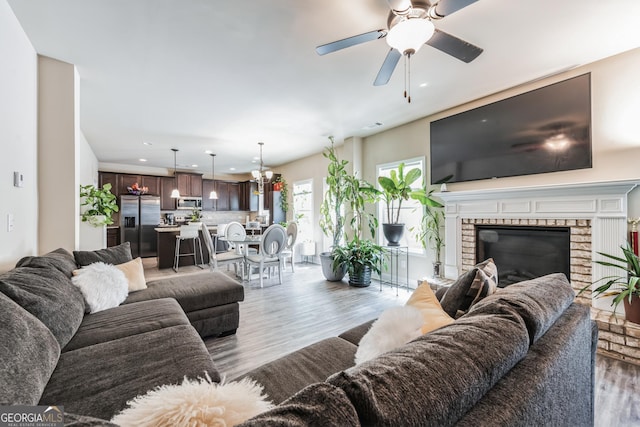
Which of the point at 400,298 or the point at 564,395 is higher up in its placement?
the point at 564,395

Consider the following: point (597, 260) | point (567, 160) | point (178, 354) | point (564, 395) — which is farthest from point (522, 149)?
point (178, 354)

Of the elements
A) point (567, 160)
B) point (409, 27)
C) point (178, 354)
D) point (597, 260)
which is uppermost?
point (409, 27)

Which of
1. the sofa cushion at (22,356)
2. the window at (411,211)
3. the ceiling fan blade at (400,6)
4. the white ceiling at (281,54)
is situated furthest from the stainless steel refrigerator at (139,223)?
the ceiling fan blade at (400,6)

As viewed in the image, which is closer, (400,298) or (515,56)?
(515,56)

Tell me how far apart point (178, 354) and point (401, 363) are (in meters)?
1.24

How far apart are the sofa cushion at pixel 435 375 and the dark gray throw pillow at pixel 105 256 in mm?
2748

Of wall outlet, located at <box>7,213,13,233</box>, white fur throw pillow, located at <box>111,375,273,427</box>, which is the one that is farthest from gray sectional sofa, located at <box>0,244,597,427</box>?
wall outlet, located at <box>7,213,13,233</box>

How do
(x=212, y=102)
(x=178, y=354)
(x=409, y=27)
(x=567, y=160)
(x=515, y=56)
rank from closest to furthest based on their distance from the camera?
(x=178, y=354), (x=409, y=27), (x=515, y=56), (x=567, y=160), (x=212, y=102)

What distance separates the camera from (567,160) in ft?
8.92

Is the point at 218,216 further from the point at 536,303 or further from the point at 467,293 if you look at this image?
the point at 536,303

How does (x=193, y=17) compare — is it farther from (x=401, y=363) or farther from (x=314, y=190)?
(x=314, y=190)

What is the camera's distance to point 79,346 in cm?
148

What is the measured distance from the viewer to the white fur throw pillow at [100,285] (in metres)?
1.94

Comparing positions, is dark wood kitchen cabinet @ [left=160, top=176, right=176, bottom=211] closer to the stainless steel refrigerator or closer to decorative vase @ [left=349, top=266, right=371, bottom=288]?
the stainless steel refrigerator
